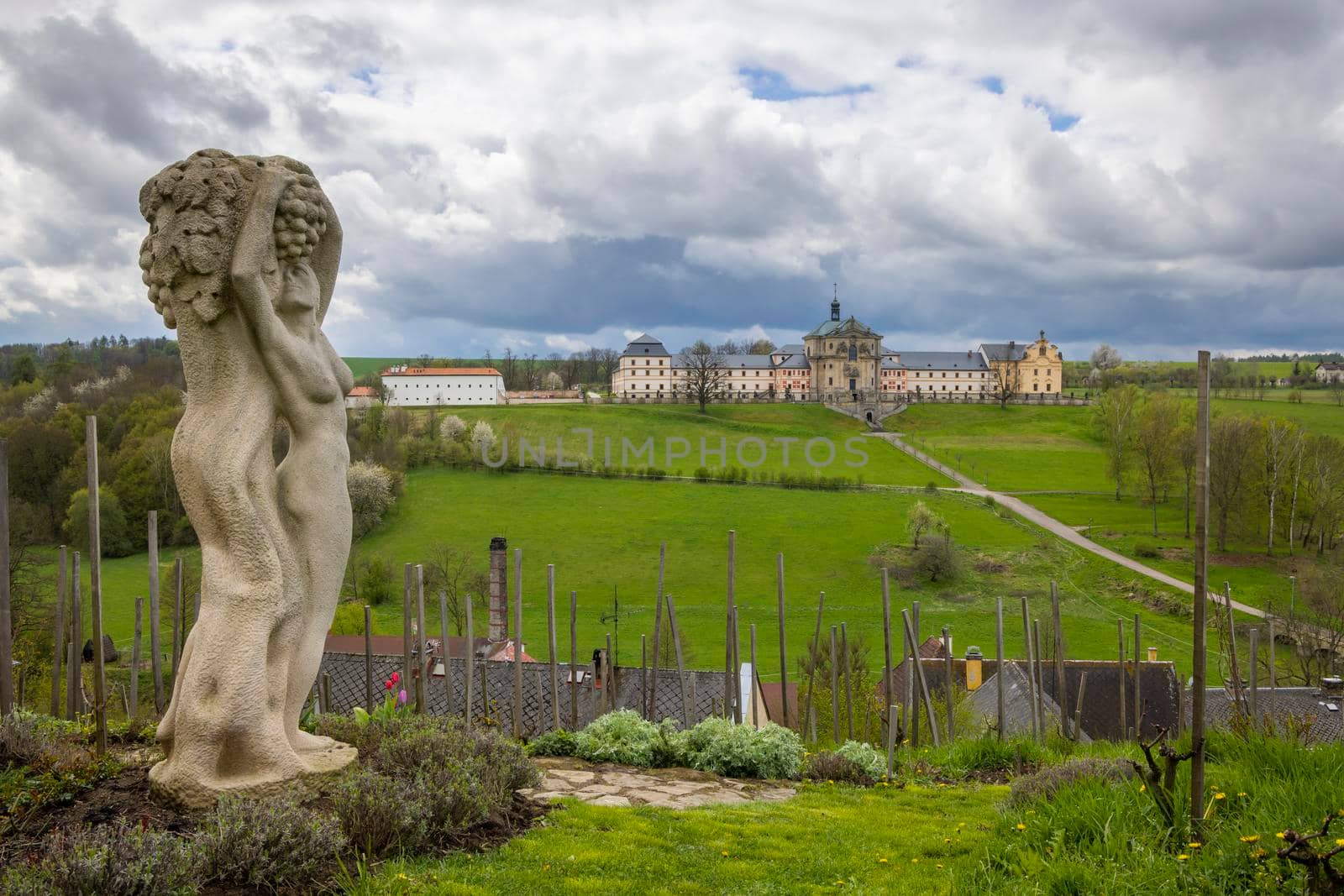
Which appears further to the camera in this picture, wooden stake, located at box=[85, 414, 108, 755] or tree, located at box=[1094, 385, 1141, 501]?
tree, located at box=[1094, 385, 1141, 501]

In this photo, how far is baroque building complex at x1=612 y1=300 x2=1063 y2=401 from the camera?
108m

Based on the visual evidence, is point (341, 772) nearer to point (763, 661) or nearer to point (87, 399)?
point (763, 661)

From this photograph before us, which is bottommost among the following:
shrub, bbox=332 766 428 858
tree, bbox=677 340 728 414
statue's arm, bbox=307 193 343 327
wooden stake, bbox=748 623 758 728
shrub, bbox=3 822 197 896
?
wooden stake, bbox=748 623 758 728

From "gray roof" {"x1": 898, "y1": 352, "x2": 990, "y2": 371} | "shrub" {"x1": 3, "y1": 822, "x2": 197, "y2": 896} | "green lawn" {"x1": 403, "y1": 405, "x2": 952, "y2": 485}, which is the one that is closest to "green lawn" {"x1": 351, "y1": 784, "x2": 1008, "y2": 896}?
"shrub" {"x1": 3, "y1": 822, "x2": 197, "y2": 896}

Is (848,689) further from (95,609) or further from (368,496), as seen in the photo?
(368,496)

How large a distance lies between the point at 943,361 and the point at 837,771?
110744mm

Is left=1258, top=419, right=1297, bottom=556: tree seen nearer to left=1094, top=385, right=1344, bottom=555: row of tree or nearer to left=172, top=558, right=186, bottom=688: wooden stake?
left=1094, top=385, right=1344, bottom=555: row of tree

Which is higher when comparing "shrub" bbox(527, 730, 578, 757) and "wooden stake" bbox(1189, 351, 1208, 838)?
"wooden stake" bbox(1189, 351, 1208, 838)

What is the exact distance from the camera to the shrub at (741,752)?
7605 millimetres

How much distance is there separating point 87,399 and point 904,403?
74910mm

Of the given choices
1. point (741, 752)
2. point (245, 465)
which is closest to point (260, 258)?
point (245, 465)

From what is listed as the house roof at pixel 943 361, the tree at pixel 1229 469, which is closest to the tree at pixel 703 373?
the house roof at pixel 943 361

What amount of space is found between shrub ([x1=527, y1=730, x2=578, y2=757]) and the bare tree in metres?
46.4

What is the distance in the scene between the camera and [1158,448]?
50000mm
